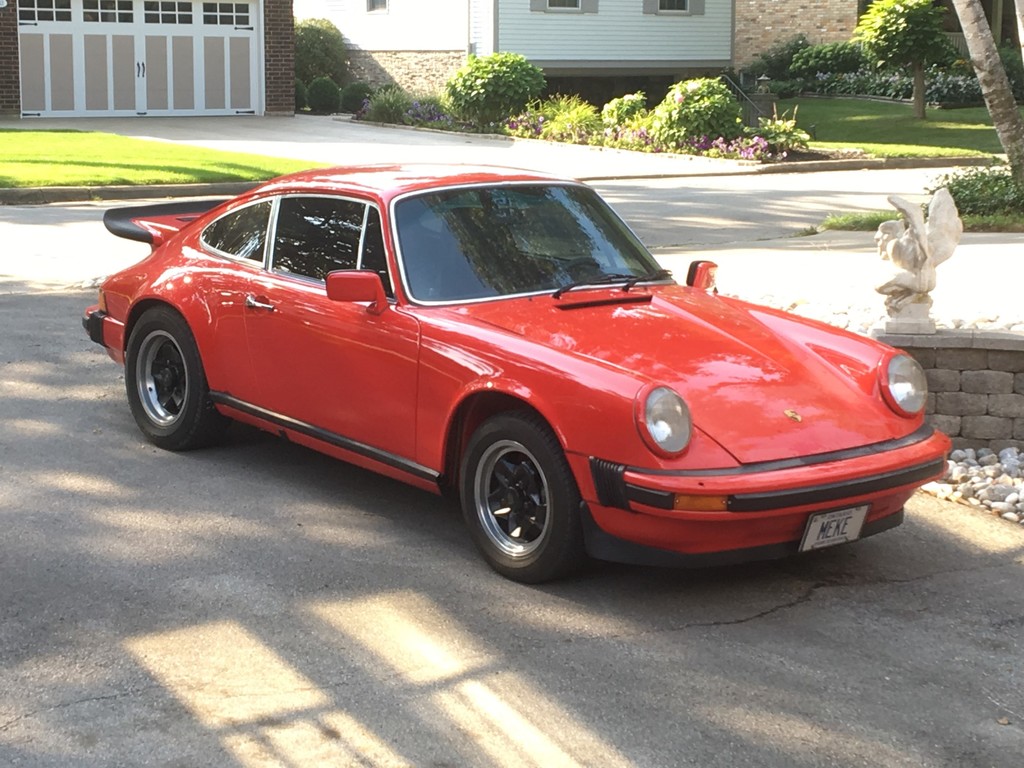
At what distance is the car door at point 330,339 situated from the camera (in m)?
5.87

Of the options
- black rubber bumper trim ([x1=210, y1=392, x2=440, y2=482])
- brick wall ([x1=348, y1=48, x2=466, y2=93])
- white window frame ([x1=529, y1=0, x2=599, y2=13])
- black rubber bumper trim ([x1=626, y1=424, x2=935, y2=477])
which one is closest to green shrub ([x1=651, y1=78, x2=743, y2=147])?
white window frame ([x1=529, y1=0, x2=599, y2=13])

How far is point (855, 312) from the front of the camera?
919 cm

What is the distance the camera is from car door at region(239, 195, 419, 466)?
19.2 feet

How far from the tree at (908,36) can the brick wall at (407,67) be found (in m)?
9.61

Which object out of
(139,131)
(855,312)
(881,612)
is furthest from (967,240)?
(139,131)

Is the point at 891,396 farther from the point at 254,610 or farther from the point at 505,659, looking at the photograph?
the point at 254,610

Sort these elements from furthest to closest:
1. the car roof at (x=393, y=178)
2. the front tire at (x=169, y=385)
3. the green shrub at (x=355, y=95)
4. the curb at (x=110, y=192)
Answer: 1. the green shrub at (x=355, y=95)
2. the curb at (x=110, y=192)
3. the front tire at (x=169, y=385)
4. the car roof at (x=393, y=178)

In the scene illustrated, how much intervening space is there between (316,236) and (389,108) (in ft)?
88.9

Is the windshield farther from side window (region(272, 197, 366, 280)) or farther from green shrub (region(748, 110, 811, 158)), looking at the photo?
green shrub (region(748, 110, 811, 158))

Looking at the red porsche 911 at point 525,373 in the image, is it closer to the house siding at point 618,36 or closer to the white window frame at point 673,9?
the house siding at point 618,36

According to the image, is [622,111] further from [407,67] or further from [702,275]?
[702,275]

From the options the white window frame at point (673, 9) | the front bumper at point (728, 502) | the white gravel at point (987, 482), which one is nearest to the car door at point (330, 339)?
the front bumper at point (728, 502)

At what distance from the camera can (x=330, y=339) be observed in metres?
6.15

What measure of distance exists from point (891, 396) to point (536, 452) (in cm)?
143
